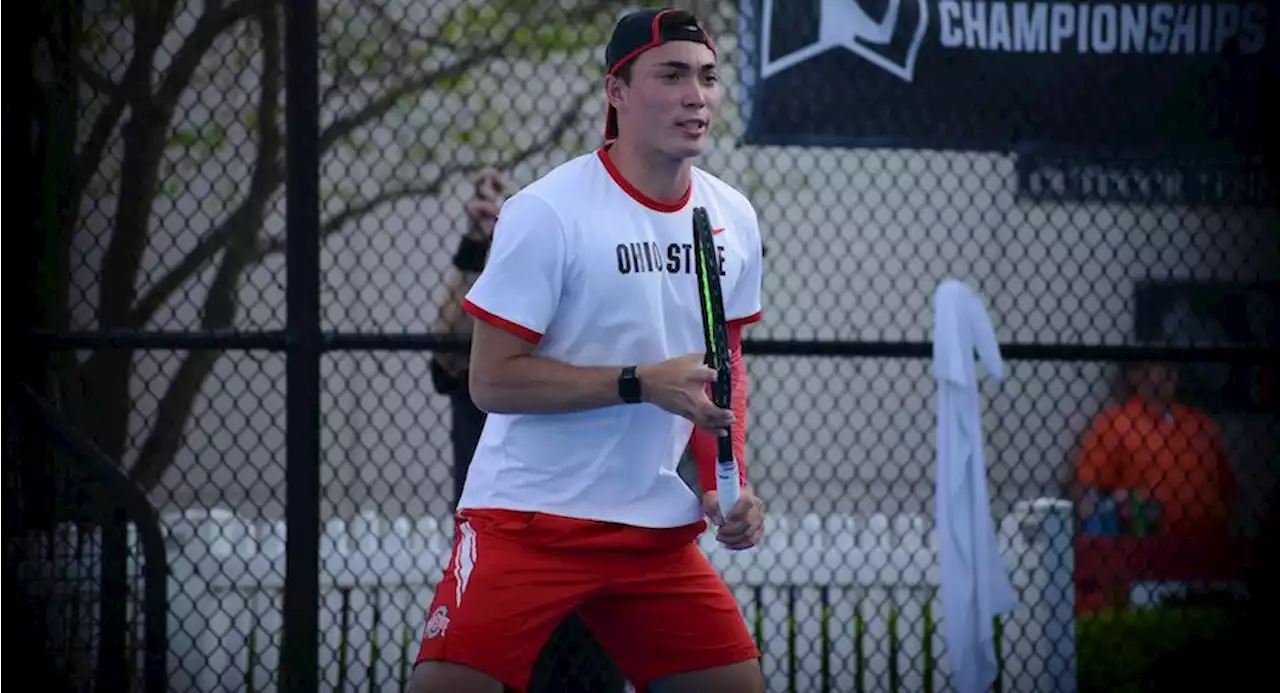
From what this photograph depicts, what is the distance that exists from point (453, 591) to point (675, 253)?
31.2 inches

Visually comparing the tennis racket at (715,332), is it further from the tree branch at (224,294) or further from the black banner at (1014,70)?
the tree branch at (224,294)

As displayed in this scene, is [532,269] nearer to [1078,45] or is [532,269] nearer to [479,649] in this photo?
[479,649]

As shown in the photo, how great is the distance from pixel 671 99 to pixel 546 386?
0.61 m

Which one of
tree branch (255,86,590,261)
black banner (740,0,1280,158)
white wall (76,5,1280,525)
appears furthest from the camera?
white wall (76,5,1280,525)

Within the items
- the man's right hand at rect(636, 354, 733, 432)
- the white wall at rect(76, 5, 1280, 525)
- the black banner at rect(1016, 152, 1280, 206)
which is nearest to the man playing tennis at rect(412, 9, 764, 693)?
the man's right hand at rect(636, 354, 733, 432)

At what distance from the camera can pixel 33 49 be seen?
4.66m

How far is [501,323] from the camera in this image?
9.72 ft

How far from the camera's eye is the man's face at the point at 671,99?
3.06m

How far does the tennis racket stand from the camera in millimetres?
2967

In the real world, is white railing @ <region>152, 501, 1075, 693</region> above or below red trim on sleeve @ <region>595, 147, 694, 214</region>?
below

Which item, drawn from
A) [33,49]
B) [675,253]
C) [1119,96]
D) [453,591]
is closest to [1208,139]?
[1119,96]

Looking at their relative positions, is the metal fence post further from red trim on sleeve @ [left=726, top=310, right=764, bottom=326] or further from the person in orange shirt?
the person in orange shirt

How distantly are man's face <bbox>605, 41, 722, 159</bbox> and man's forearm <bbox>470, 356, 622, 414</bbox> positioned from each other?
0.46 metres

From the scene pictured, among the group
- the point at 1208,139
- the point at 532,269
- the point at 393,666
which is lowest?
the point at 393,666
